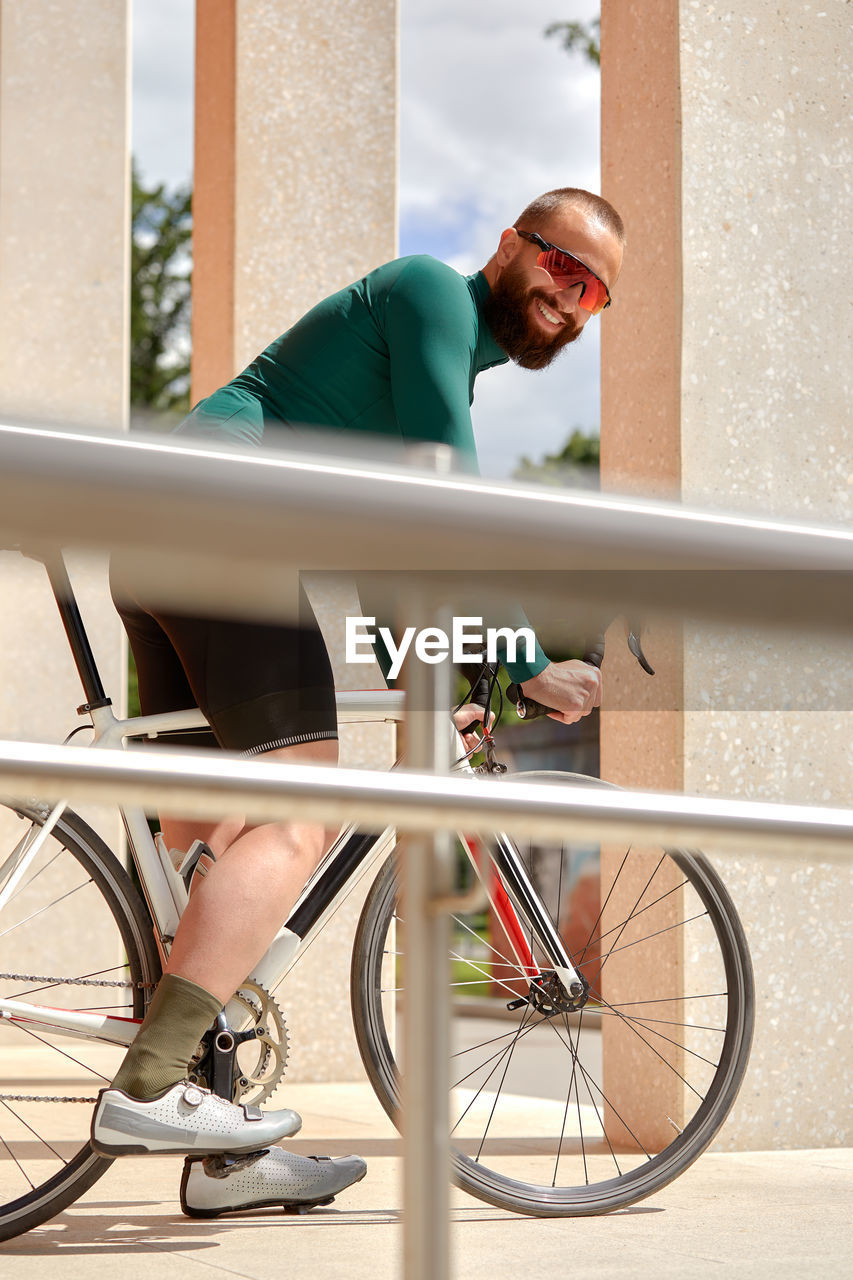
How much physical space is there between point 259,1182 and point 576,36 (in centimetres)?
2103

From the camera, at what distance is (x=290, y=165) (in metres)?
5.35

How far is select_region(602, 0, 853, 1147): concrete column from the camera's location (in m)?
3.79

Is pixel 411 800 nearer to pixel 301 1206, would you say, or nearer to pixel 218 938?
pixel 218 938

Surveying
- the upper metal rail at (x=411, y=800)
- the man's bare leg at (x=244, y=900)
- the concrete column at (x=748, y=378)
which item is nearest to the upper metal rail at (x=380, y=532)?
the upper metal rail at (x=411, y=800)

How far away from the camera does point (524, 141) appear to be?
37344 mm

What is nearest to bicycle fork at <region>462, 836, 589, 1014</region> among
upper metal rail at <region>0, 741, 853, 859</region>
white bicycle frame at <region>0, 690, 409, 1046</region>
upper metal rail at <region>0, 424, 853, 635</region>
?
white bicycle frame at <region>0, 690, 409, 1046</region>

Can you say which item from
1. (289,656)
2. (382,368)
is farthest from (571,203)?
(289,656)

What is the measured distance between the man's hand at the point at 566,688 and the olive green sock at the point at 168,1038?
0.77m

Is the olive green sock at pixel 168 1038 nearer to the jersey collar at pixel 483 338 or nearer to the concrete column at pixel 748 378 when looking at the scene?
the jersey collar at pixel 483 338

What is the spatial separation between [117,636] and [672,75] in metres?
3.17

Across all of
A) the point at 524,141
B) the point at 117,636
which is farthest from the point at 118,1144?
the point at 524,141

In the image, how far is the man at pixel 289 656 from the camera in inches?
98.6

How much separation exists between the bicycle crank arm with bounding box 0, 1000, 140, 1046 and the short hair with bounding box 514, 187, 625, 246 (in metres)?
1.60

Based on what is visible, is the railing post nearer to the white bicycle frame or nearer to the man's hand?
the white bicycle frame
